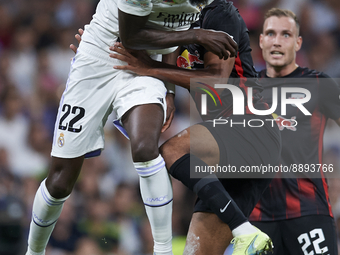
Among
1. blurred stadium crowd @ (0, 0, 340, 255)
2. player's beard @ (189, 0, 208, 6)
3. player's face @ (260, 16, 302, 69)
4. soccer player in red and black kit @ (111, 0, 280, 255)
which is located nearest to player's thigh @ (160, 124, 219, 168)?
soccer player in red and black kit @ (111, 0, 280, 255)

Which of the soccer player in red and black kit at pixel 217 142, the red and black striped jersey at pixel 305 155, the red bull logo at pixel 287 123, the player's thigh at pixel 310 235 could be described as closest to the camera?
the soccer player in red and black kit at pixel 217 142

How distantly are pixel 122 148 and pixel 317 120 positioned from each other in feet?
8.44

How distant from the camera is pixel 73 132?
7.96ft

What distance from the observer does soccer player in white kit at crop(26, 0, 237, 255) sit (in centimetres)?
217

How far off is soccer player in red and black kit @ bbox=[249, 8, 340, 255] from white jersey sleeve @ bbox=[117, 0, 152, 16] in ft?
5.64

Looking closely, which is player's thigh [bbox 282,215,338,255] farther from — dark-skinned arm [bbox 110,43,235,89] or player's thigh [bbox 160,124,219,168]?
dark-skinned arm [bbox 110,43,235,89]

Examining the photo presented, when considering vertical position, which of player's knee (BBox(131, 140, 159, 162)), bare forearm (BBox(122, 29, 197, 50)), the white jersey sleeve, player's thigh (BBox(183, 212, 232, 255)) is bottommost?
player's thigh (BBox(183, 212, 232, 255))

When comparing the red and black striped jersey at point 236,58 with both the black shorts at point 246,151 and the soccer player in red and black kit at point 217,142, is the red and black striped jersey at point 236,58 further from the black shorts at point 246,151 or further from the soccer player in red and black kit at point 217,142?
the black shorts at point 246,151

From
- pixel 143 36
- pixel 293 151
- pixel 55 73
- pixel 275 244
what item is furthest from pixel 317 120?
pixel 55 73

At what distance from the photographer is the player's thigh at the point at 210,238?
2.71 meters

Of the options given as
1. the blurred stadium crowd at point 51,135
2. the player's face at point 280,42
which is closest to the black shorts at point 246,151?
the player's face at point 280,42

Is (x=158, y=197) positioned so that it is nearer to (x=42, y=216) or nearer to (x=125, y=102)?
(x=125, y=102)

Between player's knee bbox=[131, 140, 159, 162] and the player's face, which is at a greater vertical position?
the player's face

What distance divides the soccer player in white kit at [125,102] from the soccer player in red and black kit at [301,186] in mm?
1406
